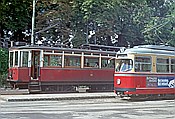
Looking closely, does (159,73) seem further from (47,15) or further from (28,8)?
(28,8)

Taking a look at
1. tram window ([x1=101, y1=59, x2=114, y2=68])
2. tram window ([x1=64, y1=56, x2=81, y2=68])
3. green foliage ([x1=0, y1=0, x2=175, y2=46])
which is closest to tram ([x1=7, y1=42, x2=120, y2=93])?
tram window ([x1=64, y1=56, x2=81, y2=68])

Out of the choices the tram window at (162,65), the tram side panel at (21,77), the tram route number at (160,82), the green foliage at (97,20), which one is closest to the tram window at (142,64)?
the tram route number at (160,82)

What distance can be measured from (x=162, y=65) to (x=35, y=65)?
317 inches

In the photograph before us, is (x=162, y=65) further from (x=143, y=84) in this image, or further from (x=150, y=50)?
(x=143, y=84)

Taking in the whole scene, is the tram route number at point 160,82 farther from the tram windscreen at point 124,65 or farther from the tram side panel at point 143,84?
the tram windscreen at point 124,65

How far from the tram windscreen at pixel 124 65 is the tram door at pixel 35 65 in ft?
18.7

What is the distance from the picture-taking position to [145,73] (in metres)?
19.8

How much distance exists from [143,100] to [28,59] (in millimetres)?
7873

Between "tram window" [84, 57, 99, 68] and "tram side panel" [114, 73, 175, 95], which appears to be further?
"tram window" [84, 57, 99, 68]

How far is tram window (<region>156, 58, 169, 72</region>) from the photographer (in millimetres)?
20411

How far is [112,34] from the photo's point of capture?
33844 mm

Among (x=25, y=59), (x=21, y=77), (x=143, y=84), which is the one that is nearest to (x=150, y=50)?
(x=143, y=84)

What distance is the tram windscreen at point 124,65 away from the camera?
19406 mm

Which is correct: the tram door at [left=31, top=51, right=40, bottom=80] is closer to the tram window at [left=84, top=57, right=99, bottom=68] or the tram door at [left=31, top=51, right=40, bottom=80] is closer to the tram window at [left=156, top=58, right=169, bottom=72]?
the tram window at [left=84, top=57, right=99, bottom=68]
